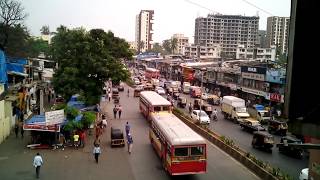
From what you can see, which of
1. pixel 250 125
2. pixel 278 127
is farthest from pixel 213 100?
pixel 278 127

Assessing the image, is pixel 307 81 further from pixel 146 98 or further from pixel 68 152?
pixel 146 98

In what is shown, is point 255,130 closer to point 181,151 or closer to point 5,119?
point 181,151

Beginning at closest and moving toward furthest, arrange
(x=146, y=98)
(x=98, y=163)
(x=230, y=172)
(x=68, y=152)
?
(x=230, y=172) < (x=98, y=163) < (x=68, y=152) < (x=146, y=98)

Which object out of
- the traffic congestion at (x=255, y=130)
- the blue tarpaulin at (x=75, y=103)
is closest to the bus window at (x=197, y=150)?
the traffic congestion at (x=255, y=130)

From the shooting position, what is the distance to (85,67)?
35531mm

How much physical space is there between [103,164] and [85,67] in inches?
591

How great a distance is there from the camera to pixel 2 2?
191ft

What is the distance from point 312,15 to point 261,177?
49.4ft

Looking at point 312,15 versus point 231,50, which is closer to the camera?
point 312,15

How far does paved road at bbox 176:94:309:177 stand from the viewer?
22.6 m

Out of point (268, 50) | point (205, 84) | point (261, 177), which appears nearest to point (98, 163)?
point (261, 177)

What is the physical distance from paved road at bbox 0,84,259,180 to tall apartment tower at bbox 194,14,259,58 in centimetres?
16528

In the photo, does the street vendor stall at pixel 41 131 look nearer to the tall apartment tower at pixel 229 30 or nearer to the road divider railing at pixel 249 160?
the road divider railing at pixel 249 160

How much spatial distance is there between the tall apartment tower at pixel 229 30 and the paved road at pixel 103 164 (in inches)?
6507
